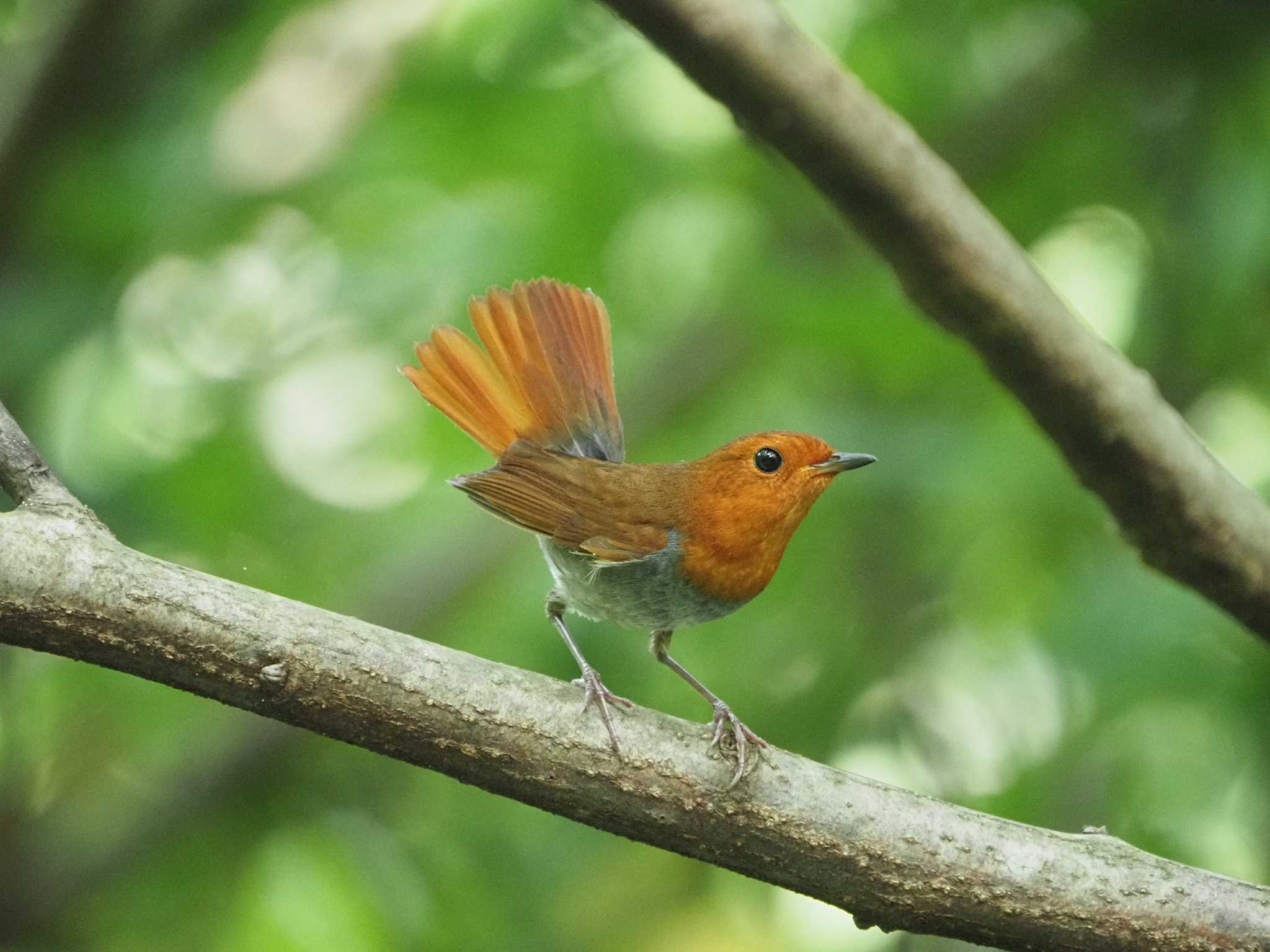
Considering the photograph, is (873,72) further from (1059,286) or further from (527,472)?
(527,472)

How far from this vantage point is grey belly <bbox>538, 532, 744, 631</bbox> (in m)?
3.84

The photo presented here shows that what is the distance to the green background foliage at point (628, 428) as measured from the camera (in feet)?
14.4

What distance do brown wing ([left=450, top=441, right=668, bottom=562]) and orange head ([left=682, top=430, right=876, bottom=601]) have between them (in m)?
A: 0.13

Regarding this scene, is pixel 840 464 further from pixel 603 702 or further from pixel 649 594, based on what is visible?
pixel 603 702

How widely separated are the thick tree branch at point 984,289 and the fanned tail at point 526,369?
1.73 metres

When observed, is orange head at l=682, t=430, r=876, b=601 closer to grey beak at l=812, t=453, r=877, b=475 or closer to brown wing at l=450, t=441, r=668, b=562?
grey beak at l=812, t=453, r=877, b=475

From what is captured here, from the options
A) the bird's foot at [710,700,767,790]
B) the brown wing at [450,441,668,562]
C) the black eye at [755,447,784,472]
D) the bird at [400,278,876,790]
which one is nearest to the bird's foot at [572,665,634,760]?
the bird's foot at [710,700,767,790]

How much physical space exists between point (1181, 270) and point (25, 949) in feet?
14.7

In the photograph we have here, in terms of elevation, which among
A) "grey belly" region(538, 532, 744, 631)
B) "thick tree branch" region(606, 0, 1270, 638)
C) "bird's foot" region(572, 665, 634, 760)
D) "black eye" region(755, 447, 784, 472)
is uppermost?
"black eye" region(755, 447, 784, 472)

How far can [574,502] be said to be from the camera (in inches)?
153

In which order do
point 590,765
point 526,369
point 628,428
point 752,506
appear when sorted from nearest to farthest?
1. point 590,765
2. point 752,506
3. point 526,369
4. point 628,428

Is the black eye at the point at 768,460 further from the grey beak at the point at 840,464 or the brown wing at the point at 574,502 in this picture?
the brown wing at the point at 574,502

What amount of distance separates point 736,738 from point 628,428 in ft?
10.1

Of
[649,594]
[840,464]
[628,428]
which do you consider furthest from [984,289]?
[628,428]
